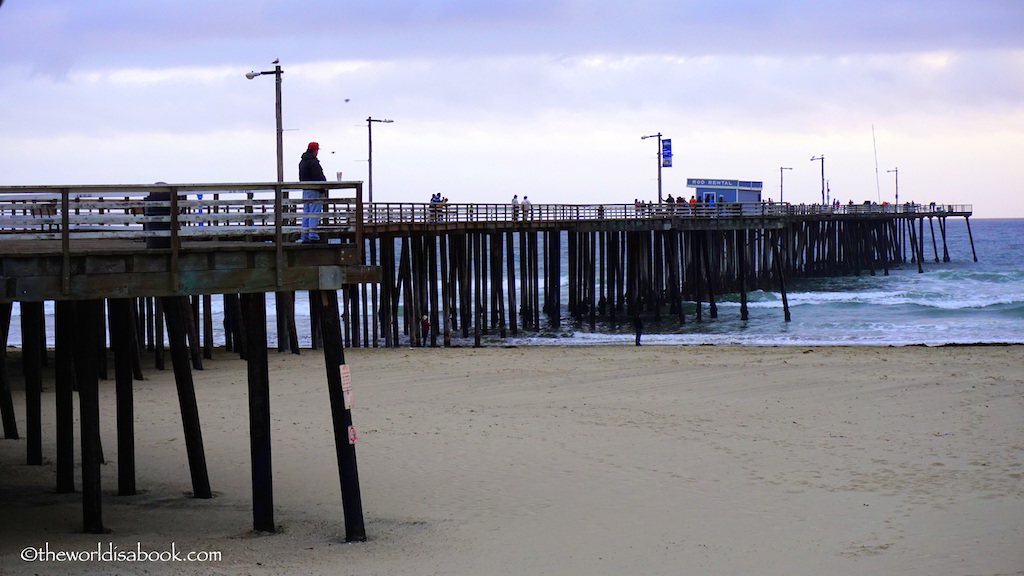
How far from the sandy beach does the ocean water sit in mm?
10359

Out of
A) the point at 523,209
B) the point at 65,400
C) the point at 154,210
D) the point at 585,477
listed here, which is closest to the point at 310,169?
the point at 154,210

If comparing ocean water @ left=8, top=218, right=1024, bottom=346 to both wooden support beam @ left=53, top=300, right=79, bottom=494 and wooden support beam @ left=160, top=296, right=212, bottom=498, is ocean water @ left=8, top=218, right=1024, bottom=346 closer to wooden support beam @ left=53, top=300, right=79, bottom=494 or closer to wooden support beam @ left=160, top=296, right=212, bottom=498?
wooden support beam @ left=53, top=300, right=79, bottom=494

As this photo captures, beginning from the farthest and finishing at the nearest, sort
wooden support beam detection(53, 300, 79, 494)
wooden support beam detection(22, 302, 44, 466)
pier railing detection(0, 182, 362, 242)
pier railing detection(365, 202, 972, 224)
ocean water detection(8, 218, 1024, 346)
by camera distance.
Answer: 1. ocean water detection(8, 218, 1024, 346)
2. pier railing detection(365, 202, 972, 224)
3. wooden support beam detection(22, 302, 44, 466)
4. wooden support beam detection(53, 300, 79, 494)
5. pier railing detection(0, 182, 362, 242)

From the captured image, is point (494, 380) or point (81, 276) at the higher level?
point (81, 276)

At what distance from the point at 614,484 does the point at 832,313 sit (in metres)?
27.1

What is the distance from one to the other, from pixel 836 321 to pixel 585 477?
80.2ft

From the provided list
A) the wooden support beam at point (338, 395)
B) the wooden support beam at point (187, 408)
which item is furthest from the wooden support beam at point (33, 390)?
the wooden support beam at point (338, 395)

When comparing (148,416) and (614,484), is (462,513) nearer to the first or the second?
(614,484)

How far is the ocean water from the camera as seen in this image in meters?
28.7

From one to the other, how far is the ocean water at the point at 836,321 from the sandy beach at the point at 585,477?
10.4 m

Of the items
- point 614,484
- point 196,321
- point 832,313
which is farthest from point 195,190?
point 832,313

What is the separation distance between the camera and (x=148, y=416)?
14594 millimetres

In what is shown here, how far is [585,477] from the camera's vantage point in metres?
11.1

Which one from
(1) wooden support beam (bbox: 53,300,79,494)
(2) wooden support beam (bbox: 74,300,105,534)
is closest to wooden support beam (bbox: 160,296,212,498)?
(1) wooden support beam (bbox: 53,300,79,494)
